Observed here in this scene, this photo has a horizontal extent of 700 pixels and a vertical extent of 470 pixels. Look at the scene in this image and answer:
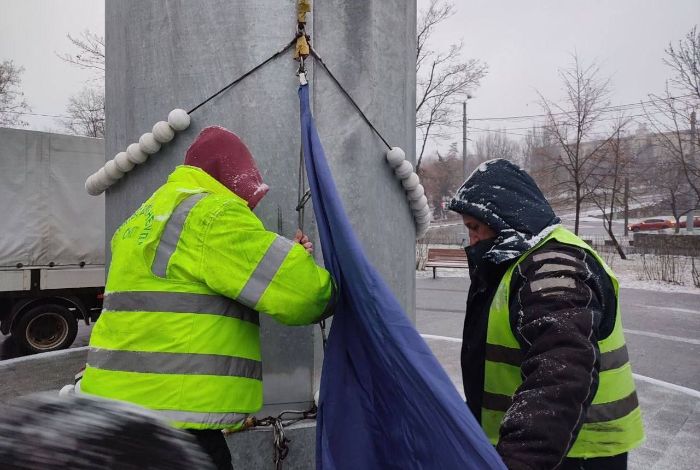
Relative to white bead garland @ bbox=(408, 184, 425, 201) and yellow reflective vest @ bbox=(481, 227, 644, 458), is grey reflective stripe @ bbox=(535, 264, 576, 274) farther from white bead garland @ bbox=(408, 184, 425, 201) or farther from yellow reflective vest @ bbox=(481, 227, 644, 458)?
white bead garland @ bbox=(408, 184, 425, 201)

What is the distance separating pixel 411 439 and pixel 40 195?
8.74m

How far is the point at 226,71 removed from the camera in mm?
3193

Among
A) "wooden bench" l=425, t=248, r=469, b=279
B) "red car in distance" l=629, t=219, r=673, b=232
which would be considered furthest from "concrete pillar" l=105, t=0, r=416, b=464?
"red car in distance" l=629, t=219, r=673, b=232

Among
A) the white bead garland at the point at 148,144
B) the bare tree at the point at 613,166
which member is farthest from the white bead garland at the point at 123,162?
the bare tree at the point at 613,166

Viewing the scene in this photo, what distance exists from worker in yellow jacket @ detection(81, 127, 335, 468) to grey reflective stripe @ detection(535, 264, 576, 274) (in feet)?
2.42

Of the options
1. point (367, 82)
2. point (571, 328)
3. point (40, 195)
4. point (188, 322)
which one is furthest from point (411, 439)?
point (40, 195)

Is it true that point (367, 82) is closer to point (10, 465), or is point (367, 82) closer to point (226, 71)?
point (226, 71)

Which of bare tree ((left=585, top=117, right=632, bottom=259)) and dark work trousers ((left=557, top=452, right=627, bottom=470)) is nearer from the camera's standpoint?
dark work trousers ((left=557, top=452, right=627, bottom=470))

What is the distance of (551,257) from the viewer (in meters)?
1.85

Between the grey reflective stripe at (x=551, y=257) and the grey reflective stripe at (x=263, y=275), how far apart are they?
0.84 metres

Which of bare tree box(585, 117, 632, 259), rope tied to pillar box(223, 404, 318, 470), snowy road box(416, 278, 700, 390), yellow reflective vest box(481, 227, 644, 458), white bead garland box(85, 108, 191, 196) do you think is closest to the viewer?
yellow reflective vest box(481, 227, 644, 458)

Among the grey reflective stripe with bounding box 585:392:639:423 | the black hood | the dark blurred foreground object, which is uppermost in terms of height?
the black hood

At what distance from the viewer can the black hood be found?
6.52ft

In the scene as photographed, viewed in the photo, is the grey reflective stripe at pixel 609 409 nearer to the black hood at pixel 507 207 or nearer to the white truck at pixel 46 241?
the black hood at pixel 507 207
